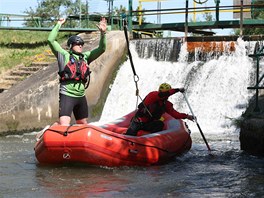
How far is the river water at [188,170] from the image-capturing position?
21.0 feet

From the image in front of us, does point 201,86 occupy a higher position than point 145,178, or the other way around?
point 201,86

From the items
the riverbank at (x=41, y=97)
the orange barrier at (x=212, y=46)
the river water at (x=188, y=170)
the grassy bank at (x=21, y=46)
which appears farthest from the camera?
the grassy bank at (x=21, y=46)

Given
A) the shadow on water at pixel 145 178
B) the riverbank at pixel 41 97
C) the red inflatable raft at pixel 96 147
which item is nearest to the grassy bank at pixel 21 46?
the riverbank at pixel 41 97

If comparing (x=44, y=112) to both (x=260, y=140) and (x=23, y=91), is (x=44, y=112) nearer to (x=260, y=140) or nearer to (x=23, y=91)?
(x=23, y=91)

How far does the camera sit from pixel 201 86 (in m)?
16.1

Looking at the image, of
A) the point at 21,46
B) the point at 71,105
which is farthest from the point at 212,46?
the point at 71,105

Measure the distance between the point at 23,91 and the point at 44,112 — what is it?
2.58ft

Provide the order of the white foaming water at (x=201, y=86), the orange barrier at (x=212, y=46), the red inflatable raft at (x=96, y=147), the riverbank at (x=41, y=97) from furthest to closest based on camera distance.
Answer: the orange barrier at (x=212, y=46)
the white foaming water at (x=201, y=86)
the riverbank at (x=41, y=97)
the red inflatable raft at (x=96, y=147)

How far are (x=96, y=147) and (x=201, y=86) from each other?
349 inches

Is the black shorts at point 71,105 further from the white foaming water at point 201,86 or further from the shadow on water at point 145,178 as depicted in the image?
the white foaming water at point 201,86

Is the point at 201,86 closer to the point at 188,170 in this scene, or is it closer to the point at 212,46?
the point at 212,46

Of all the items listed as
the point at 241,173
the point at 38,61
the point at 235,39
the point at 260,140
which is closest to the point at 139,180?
the point at 241,173

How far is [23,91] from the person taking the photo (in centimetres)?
1477

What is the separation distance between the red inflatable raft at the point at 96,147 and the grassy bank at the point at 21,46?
12.0m
